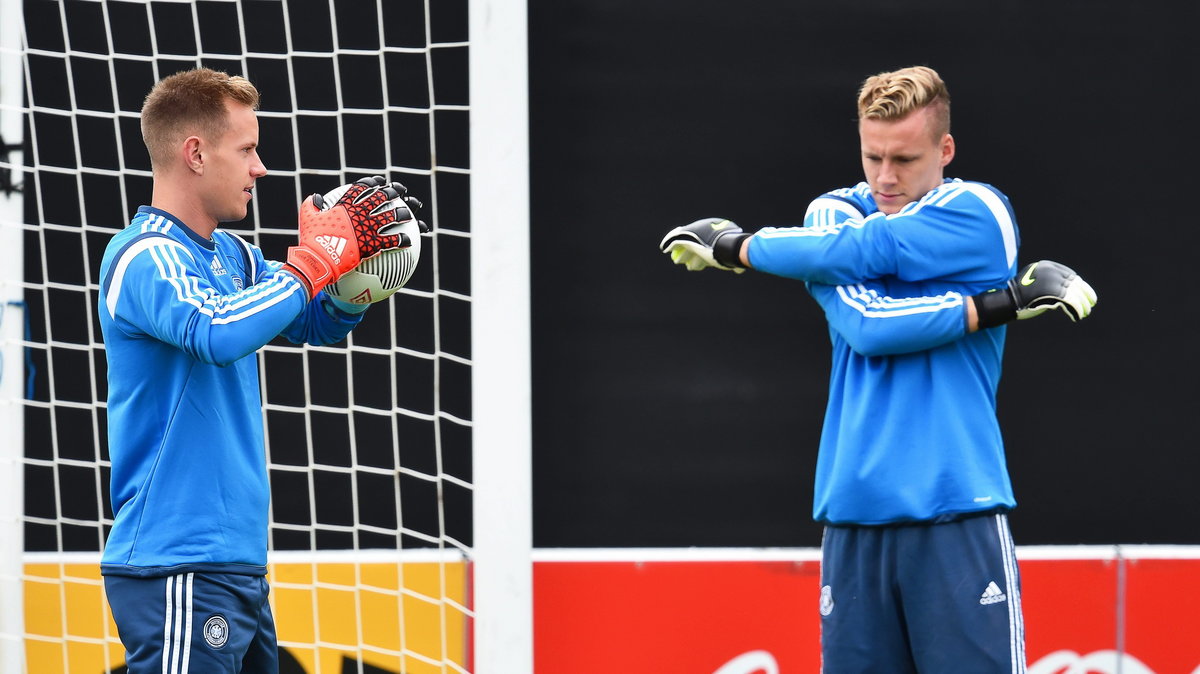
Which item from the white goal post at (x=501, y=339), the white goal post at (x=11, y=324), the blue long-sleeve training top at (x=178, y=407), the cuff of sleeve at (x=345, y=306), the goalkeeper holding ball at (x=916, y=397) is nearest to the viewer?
the blue long-sleeve training top at (x=178, y=407)

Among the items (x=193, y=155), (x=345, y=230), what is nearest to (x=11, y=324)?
(x=193, y=155)

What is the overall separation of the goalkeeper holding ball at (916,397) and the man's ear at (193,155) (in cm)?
99

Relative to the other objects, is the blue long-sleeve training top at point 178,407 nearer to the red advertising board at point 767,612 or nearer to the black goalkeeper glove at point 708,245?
the black goalkeeper glove at point 708,245

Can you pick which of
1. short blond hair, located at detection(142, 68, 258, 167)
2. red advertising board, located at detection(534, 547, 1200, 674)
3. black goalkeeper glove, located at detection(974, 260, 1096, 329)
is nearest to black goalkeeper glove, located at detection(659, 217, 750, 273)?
black goalkeeper glove, located at detection(974, 260, 1096, 329)

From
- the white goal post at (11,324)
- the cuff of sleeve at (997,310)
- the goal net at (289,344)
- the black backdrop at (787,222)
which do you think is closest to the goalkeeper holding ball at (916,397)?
the cuff of sleeve at (997,310)

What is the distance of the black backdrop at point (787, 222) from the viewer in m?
3.19

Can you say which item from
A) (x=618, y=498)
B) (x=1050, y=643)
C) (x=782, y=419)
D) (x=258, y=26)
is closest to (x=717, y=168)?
(x=782, y=419)

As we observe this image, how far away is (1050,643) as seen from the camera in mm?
3193

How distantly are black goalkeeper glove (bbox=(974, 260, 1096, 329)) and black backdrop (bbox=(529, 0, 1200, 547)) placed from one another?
1000 millimetres

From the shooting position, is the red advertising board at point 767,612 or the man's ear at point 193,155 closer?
the man's ear at point 193,155

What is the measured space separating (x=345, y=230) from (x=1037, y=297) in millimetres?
1242

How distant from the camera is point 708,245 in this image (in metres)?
2.44

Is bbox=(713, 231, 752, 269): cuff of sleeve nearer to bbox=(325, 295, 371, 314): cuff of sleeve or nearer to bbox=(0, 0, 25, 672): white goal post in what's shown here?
bbox=(325, 295, 371, 314): cuff of sleeve

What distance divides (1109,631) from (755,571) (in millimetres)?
901
